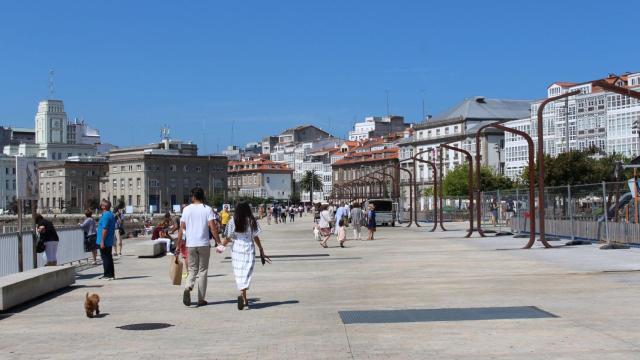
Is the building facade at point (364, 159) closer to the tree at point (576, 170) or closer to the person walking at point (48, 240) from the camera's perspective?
the tree at point (576, 170)

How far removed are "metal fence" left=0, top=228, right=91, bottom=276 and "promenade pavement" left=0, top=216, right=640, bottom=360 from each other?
148 centimetres

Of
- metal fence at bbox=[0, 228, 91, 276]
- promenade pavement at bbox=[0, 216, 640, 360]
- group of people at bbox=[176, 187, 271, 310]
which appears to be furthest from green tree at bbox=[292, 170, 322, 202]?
group of people at bbox=[176, 187, 271, 310]

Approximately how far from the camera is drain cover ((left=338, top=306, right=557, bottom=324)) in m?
11.7

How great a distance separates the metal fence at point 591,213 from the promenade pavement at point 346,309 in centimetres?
505

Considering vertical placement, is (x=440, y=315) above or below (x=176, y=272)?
below

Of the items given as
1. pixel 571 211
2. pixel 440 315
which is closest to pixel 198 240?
pixel 440 315

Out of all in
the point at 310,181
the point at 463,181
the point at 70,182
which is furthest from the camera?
the point at 310,181

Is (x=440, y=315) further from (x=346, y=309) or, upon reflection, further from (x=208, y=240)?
(x=208, y=240)

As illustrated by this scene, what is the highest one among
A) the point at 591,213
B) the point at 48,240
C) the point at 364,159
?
the point at 364,159

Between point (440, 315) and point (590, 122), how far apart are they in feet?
304

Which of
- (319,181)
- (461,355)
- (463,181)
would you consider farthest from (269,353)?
(319,181)

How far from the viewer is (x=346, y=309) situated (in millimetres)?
13203

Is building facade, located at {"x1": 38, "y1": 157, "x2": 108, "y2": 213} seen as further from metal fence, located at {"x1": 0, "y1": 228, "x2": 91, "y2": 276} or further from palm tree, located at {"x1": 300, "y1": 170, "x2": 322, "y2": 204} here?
metal fence, located at {"x1": 0, "y1": 228, "x2": 91, "y2": 276}

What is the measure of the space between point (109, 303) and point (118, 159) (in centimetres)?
16411
